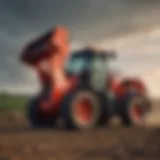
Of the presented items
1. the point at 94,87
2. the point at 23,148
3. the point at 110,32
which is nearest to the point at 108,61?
the point at 94,87

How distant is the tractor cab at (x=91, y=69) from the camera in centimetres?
278

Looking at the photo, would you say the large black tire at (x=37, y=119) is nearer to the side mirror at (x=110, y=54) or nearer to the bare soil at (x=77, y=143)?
the bare soil at (x=77, y=143)

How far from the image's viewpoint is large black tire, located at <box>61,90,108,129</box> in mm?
2729

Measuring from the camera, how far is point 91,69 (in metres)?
2.88

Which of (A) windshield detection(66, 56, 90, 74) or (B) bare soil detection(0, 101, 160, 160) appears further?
(A) windshield detection(66, 56, 90, 74)

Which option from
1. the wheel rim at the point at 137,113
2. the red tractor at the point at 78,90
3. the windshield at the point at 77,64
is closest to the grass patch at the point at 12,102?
the red tractor at the point at 78,90

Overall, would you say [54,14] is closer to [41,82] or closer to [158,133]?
[41,82]

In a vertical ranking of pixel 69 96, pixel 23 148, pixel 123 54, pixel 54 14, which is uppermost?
pixel 54 14

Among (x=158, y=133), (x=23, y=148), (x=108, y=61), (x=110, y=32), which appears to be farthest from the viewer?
(x=108, y=61)

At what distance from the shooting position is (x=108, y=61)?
2803 millimetres

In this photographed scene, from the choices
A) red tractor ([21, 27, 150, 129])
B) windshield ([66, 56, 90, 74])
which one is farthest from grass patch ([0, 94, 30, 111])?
windshield ([66, 56, 90, 74])

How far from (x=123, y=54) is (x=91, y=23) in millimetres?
203

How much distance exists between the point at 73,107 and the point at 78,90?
0.30 feet

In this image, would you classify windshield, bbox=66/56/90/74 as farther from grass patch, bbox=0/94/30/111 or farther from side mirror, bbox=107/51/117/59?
grass patch, bbox=0/94/30/111
